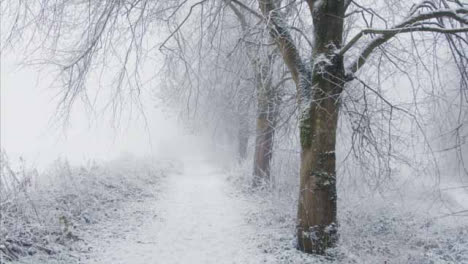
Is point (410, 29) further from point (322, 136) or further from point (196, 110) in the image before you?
point (196, 110)

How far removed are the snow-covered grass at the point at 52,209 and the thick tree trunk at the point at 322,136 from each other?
11.8ft

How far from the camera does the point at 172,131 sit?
45.0 meters

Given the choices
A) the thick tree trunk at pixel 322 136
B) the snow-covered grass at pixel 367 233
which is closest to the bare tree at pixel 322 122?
the thick tree trunk at pixel 322 136

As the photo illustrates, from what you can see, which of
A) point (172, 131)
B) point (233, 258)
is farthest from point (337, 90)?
point (172, 131)

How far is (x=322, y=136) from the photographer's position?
5.45m

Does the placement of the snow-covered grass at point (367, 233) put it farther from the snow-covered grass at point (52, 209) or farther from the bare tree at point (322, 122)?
the snow-covered grass at point (52, 209)

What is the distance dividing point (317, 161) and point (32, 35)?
4.55 metres

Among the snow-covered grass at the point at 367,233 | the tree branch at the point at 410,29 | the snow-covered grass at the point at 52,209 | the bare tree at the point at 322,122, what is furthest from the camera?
the snow-covered grass at the point at 367,233

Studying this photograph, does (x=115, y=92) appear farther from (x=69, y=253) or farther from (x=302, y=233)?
(x=302, y=233)

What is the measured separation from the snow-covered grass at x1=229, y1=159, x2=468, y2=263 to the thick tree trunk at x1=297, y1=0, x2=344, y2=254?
34 cm

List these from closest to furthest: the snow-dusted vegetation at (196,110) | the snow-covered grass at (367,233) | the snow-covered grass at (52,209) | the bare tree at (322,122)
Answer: the snow-covered grass at (52,209) → the snow-dusted vegetation at (196,110) → the bare tree at (322,122) → the snow-covered grass at (367,233)

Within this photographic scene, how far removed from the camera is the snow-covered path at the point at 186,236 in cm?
546

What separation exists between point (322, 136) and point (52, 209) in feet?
16.2

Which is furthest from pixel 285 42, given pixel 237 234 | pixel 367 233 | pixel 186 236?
pixel 367 233
